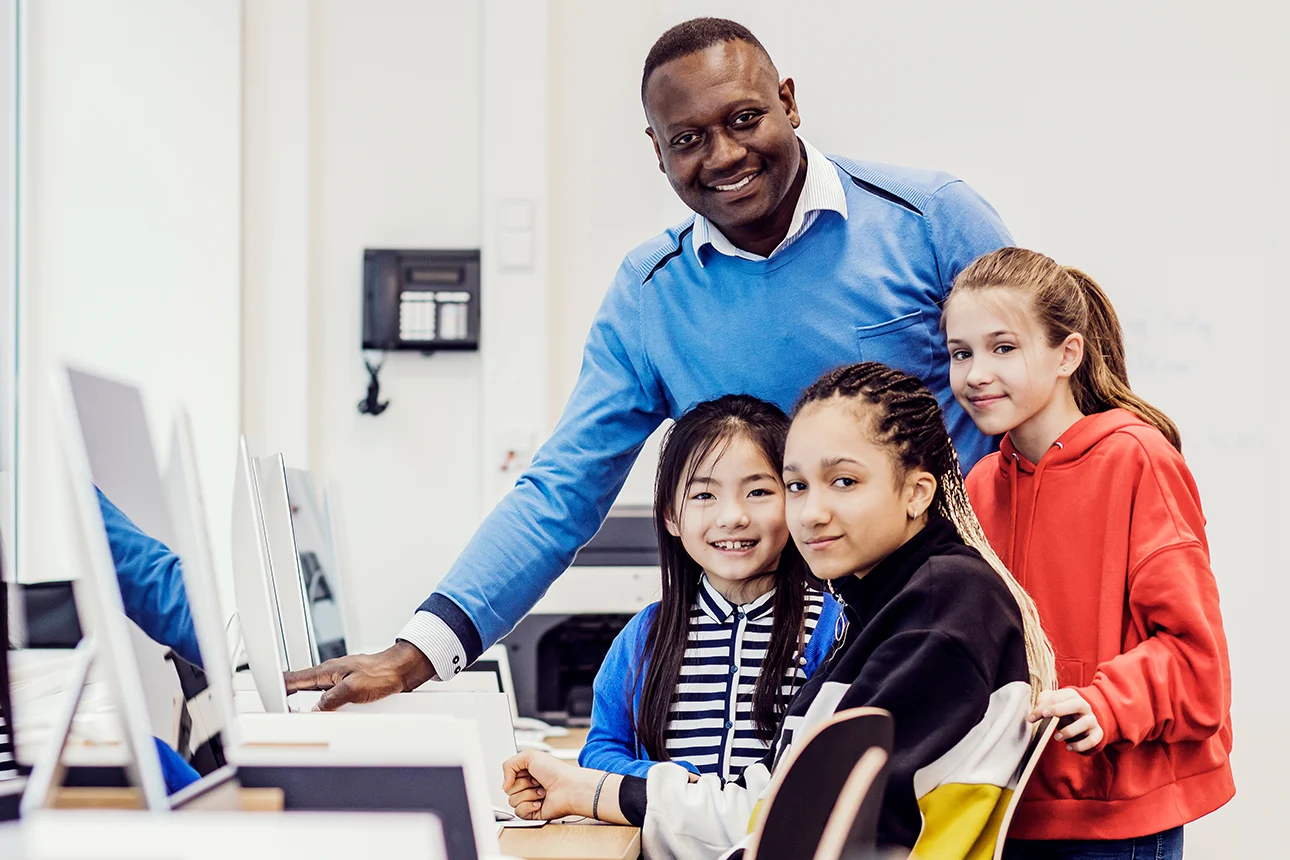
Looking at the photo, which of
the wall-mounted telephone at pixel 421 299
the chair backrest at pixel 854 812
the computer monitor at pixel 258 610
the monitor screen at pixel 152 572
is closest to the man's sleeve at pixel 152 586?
the monitor screen at pixel 152 572

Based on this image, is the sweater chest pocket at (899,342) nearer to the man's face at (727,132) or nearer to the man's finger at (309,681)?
the man's face at (727,132)

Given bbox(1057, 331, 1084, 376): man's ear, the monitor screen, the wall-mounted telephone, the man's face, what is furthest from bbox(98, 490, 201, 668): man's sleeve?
the wall-mounted telephone

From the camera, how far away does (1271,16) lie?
276 cm

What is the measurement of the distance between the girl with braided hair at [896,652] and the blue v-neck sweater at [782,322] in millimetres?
243

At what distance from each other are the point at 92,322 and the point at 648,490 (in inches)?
54.7

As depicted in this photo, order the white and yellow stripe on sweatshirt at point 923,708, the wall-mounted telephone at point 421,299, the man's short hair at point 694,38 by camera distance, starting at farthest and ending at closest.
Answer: the wall-mounted telephone at point 421,299
the man's short hair at point 694,38
the white and yellow stripe on sweatshirt at point 923,708

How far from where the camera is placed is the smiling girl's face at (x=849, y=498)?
113 cm

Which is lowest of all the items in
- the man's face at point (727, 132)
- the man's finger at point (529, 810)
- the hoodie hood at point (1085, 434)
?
the man's finger at point (529, 810)

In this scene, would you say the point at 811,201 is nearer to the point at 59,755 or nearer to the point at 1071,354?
the point at 1071,354

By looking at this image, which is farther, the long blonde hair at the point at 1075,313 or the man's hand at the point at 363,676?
the long blonde hair at the point at 1075,313

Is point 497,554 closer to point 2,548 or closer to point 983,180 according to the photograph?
point 2,548

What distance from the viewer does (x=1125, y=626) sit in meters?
1.23

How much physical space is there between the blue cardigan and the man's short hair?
2.18 feet

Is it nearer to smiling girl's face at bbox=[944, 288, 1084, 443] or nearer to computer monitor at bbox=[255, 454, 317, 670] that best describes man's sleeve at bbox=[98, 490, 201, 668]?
computer monitor at bbox=[255, 454, 317, 670]
